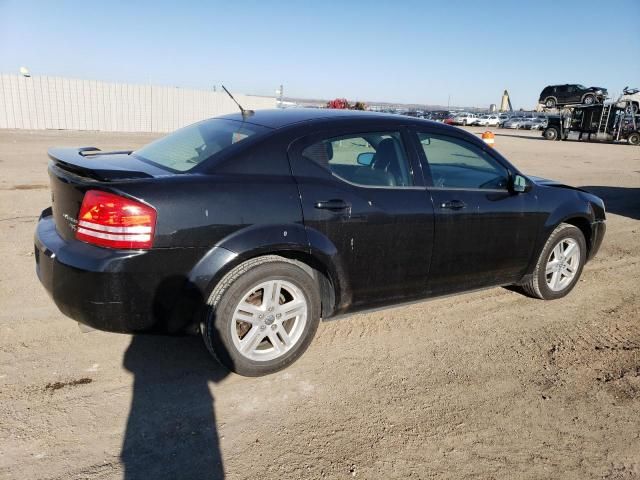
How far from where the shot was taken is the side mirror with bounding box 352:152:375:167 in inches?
140

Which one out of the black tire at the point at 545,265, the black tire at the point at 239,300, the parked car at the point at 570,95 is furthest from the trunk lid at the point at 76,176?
the parked car at the point at 570,95

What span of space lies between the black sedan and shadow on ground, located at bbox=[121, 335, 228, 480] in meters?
0.31

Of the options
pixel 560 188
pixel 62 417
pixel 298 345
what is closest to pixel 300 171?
pixel 298 345

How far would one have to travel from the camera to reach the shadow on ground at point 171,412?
2400mm

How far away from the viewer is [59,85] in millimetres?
22594

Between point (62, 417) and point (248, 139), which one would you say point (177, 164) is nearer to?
point (248, 139)

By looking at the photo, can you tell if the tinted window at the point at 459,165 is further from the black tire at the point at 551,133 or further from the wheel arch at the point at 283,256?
the black tire at the point at 551,133

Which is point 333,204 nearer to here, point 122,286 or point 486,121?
point 122,286

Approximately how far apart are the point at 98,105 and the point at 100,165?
76.9ft

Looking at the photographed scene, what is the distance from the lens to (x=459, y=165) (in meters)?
4.01

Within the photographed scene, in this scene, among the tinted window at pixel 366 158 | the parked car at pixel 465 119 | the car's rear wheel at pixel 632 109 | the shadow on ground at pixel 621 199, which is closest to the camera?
the tinted window at pixel 366 158

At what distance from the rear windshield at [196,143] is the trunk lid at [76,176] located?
0.46 feet

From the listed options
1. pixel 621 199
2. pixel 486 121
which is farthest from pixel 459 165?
pixel 486 121

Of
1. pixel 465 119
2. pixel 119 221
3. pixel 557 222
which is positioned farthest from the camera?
pixel 465 119
